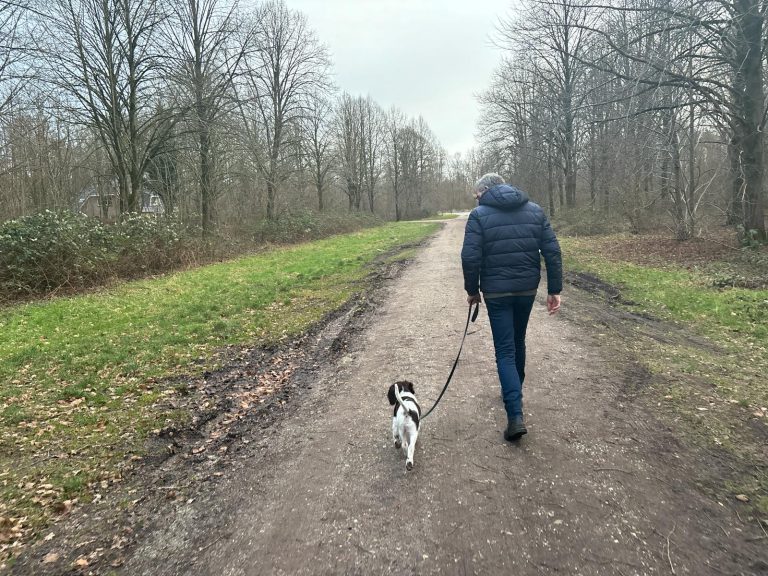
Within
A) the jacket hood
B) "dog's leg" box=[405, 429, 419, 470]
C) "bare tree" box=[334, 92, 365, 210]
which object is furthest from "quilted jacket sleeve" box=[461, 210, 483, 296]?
"bare tree" box=[334, 92, 365, 210]

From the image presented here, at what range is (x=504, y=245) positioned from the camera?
3893 millimetres

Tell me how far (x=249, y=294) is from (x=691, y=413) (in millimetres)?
9181

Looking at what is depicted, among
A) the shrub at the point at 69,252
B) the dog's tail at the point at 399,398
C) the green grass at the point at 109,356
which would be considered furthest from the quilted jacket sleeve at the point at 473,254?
the shrub at the point at 69,252

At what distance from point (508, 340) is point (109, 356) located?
588 centimetres

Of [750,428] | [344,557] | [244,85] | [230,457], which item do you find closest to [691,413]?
[750,428]

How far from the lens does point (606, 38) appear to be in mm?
11500

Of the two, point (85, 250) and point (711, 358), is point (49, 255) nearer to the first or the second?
point (85, 250)

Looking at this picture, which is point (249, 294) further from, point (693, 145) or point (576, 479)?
point (693, 145)

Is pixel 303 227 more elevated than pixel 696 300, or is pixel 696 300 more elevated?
pixel 303 227

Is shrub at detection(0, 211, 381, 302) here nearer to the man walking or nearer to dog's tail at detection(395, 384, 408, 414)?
dog's tail at detection(395, 384, 408, 414)

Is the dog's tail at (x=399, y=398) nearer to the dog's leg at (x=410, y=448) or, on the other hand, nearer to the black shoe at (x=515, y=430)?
the dog's leg at (x=410, y=448)

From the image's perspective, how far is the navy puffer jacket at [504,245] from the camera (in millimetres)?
3873

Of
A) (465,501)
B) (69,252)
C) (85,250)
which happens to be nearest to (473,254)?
(465,501)

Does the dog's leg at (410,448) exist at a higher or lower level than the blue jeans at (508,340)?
lower
